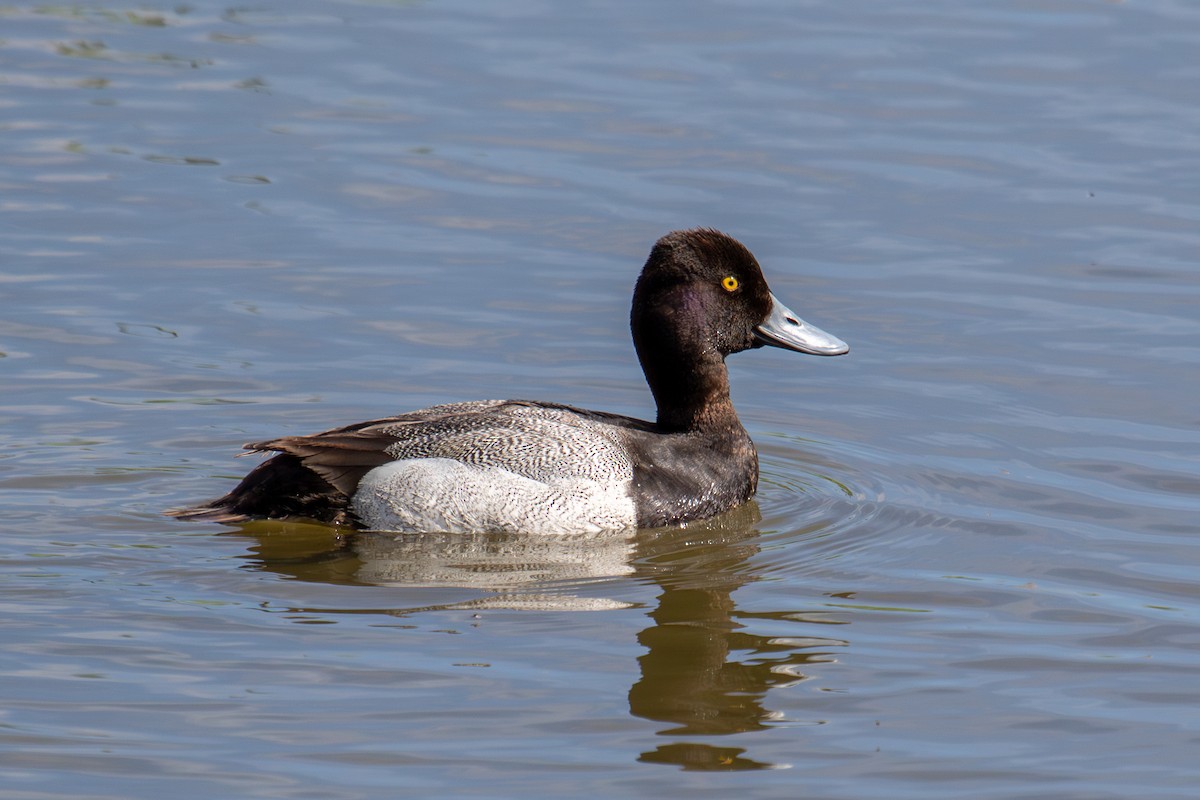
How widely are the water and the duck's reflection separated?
0.10ft

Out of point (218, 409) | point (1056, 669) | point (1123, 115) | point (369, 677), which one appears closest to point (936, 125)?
point (1123, 115)

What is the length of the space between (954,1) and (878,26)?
908mm

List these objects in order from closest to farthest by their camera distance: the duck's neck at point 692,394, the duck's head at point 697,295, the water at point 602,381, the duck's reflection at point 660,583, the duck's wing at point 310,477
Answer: the water at point 602,381
the duck's reflection at point 660,583
the duck's wing at point 310,477
the duck's head at point 697,295
the duck's neck at point 692,394

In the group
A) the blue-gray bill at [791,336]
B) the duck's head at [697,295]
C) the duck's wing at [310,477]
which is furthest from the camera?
the blue-gray bill at [791,336]

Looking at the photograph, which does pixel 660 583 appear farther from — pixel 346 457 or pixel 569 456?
pixel 346 457

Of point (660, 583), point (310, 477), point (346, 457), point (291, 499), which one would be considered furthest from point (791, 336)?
point (291, 499)

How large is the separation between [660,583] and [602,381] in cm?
306

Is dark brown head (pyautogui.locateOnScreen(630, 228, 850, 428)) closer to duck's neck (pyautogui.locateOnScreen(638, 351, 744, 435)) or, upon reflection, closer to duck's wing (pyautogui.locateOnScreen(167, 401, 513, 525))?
duck's neck (pyautogui.locateOnScreen(638, 351, 744, 435))

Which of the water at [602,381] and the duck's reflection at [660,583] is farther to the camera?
the duck's reflection at [660,583]

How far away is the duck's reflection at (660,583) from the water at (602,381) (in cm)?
3

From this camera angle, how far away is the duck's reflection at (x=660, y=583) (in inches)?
287

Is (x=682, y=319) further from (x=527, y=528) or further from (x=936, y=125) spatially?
(x=936, y=125)

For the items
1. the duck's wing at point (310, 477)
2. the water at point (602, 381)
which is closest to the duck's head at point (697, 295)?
the water at point (602, 381)

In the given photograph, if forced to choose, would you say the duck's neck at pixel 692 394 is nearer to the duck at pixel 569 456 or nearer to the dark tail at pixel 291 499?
the duck at pixel 569 456
